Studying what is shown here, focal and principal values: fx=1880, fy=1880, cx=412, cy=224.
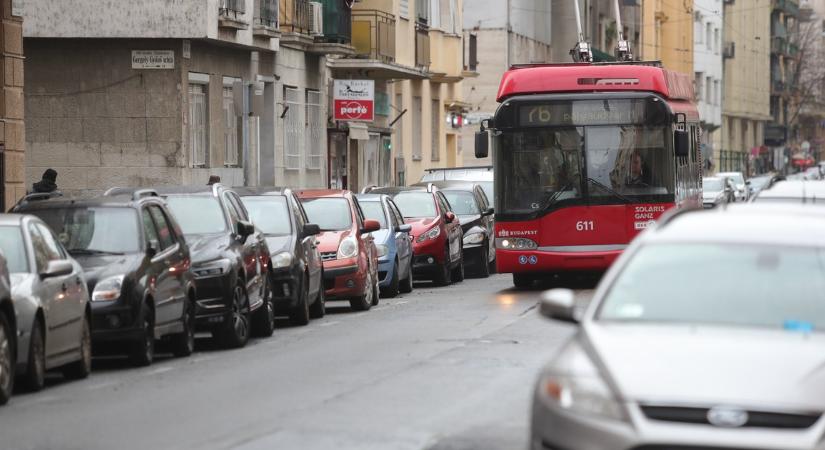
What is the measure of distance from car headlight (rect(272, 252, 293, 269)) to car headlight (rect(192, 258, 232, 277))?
248cm

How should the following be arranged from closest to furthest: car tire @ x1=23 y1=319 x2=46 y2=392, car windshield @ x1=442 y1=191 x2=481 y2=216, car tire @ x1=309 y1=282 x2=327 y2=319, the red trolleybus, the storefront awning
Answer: car tire @ x1=23 y1=319 x2=46 y2=392, car tire @ x1=309 y1=282 x2=327 y2=319, the red trolleybus, car windshield @ x1=442 y1=191 x2=481 y2=216, the storefront awning

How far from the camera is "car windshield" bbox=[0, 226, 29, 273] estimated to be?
15016mm

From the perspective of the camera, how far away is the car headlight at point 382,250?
27331 mm

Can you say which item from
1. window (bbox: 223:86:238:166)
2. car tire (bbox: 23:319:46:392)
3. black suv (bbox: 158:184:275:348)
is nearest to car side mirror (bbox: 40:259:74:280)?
car tire (bbox: 23:319:46:392)

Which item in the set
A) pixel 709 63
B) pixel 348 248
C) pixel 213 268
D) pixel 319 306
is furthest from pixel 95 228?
pixel 709 63

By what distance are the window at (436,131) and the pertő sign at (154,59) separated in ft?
72.4

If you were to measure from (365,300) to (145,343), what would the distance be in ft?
27.0

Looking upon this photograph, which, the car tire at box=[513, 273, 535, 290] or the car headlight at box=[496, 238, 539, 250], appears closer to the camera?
the car headlight at box=[496, 238, 539, 250]

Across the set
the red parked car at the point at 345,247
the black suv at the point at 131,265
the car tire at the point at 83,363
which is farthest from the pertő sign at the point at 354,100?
the car tire at the point at 83,363

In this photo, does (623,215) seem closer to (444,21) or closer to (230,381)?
(230,381)

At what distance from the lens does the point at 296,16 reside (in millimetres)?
40812

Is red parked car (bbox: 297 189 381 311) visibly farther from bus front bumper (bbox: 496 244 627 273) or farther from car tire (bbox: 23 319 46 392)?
car tire (bbox: 23 319 46 392)

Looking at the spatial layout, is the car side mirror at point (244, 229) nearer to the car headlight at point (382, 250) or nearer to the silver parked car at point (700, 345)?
the car headlight at point (382, 250)

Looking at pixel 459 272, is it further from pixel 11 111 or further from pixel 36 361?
pixel 36 361
